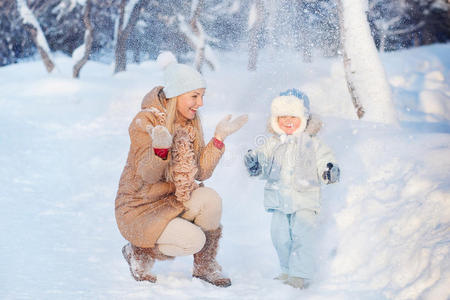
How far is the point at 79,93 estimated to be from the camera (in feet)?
39.5

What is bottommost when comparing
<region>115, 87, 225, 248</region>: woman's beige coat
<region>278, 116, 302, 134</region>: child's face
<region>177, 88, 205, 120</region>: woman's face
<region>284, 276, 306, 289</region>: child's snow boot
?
<region>284, 276, 306, 289</region>: child's snow boot

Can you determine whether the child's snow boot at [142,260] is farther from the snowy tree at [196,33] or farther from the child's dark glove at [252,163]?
the snowy tree at [196,33]

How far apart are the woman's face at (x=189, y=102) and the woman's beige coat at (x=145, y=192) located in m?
0.11

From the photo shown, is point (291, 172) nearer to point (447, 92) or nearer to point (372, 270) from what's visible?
point (372, 270)

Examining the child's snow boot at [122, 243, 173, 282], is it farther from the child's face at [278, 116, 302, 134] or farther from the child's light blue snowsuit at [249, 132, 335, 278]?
the child's face at [278, 116, 302, 134]

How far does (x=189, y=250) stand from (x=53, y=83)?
10.9 metres

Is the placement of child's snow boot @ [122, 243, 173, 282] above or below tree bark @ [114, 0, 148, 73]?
below

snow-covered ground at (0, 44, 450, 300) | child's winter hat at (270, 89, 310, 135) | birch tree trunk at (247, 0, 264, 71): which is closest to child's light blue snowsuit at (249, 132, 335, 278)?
child's winter hat at (270, 89, 310, 135)

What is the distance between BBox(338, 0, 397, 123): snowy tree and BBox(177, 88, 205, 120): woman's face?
11.4 feet

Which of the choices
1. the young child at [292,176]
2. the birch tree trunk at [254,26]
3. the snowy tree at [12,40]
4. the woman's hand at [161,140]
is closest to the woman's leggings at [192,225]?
the young child at [292,176]

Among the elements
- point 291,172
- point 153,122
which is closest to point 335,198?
point 291,172

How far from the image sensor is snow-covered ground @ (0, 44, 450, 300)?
310 centimetres

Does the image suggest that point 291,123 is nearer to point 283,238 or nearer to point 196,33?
point 283,238

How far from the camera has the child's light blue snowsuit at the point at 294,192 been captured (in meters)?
→ 3.33
